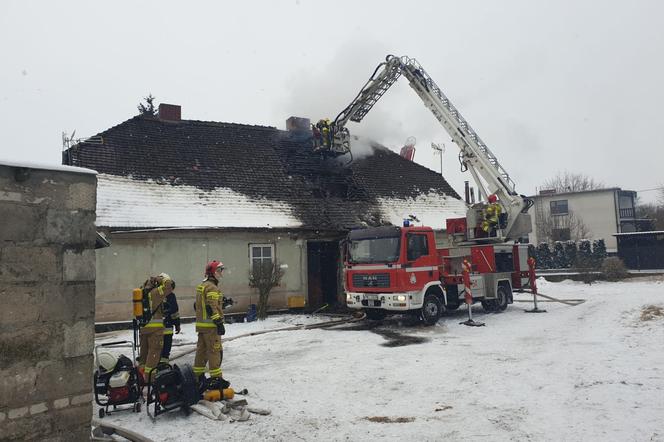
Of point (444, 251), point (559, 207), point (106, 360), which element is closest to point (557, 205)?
point (559, 207)

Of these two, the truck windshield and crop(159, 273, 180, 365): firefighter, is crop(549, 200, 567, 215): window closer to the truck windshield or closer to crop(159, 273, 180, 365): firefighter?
the truck windshield

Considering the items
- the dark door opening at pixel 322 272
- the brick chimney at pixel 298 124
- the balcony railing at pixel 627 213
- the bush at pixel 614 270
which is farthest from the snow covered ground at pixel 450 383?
the balcony railing at pixel 627 213

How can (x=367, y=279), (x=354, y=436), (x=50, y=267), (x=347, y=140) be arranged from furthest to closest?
(x=347, y=140) < (x=367, y=279) < (x=354, y=436) < (x=50, y=267)

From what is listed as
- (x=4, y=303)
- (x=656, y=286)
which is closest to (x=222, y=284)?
(x=4, y=303)

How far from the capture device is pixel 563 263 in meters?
30.3

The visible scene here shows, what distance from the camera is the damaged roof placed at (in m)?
15.1

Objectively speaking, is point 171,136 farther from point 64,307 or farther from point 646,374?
point 646,374

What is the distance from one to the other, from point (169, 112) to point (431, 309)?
13126mm

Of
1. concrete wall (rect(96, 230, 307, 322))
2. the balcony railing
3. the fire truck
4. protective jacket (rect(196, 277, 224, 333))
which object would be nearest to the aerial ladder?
the fire truck

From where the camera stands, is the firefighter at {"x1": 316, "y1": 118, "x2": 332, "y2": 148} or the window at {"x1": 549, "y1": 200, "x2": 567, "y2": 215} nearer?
the firefighter at {"x1": 316, "y1": 118, "x2": 332, "y2": 148}

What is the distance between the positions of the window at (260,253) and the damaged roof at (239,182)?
30.9 inches

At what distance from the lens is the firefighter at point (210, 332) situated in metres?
6.28

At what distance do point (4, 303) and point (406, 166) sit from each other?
2073 centimetres

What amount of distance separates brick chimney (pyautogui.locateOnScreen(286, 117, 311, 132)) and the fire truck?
4.24 metres
